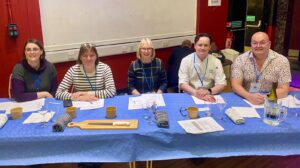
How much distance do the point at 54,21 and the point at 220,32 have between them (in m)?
2.92

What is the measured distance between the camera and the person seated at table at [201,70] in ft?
9.02

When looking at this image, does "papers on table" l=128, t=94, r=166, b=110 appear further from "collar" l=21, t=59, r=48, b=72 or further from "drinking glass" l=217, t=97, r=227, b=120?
"collar" l=21, t=59, r=48, b=72

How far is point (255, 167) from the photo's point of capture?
104 inches

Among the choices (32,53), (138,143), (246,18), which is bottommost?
(138,143)

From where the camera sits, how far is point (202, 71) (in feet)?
9.22

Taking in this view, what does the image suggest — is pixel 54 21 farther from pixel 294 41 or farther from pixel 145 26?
pixel 294 41

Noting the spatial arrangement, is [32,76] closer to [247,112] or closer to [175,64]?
[247,112]

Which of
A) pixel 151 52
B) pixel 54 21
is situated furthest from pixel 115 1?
pixel 151 52

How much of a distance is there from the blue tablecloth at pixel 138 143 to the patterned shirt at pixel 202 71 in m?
0.96

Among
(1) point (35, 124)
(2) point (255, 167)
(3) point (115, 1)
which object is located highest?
(3) point (115, 1)

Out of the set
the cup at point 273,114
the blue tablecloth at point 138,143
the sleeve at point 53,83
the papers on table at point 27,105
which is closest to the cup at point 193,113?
the blue tablecloth at point 138,143

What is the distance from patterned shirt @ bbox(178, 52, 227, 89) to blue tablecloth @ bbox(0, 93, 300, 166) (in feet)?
3.16

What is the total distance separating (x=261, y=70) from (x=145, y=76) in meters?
1.09

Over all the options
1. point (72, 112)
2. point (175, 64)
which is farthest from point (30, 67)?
point (175, 64)
